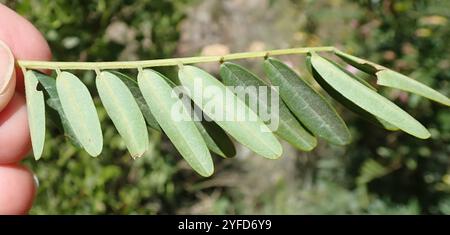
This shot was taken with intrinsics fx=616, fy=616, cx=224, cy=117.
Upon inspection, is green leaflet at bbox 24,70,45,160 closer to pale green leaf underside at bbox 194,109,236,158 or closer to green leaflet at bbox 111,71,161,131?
green leaflet at bbox 111,71,161,131

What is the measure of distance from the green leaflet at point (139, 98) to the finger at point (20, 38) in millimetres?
→ 261

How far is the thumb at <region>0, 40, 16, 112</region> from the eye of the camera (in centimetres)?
104

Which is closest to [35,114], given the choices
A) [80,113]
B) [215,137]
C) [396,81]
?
[80,113]

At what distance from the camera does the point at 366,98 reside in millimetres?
912

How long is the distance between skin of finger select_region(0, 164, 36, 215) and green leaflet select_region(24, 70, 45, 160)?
12.3 inches

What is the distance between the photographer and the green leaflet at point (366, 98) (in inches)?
34.9

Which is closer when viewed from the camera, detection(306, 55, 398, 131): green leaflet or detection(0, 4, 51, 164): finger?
detection(306, 55, 398, 131): green leaflet

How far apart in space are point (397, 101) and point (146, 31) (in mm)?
871

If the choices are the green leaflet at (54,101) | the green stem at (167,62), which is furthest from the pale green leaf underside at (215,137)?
the green leaflet at (54,101)

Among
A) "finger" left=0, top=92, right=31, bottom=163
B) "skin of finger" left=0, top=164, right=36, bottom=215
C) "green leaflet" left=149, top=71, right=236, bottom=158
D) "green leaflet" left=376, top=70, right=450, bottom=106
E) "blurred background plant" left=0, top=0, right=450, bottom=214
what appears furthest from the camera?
"blurred background plant" left=0, top=0, right=450, bottom=214

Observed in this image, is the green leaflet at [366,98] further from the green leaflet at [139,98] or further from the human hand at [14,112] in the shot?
the human hand at [14,112]

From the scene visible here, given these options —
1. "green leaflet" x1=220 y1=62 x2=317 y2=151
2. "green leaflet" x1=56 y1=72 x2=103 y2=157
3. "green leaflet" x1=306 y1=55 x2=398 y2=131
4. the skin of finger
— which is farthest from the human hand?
"green leaflet" x1=306 y1=55 x2=398 y2=131

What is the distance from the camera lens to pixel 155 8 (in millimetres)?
1887
